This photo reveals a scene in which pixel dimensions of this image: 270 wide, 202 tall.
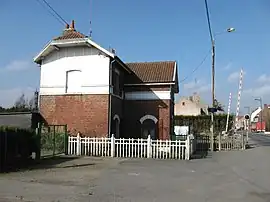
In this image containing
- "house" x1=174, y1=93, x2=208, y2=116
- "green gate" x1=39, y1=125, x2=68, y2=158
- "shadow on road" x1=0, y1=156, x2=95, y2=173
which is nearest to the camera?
"shadow on road" x1=0, y1=156, x2=95, y2=173

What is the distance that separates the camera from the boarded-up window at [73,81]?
87.6 ft

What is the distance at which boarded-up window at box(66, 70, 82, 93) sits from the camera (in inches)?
1051

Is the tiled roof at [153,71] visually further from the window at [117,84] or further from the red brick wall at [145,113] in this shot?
the red brick wall at [145,113]

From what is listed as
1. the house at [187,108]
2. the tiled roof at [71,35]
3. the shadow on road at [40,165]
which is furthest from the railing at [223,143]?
the house at [187,108]

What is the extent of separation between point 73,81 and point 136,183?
1533 cm

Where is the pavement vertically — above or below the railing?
below

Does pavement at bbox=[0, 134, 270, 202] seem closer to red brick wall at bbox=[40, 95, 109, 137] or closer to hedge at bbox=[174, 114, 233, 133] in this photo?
red brick wall at bbox=[40, 95, 109, 137]

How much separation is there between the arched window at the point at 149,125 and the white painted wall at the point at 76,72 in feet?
18.6

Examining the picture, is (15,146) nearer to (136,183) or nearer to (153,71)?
(136,183)

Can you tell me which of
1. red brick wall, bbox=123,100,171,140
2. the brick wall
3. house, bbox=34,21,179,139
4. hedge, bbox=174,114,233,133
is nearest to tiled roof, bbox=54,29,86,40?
house, bbox=34,21,179,139

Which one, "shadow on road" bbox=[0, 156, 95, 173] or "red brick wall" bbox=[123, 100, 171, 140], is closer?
"shadow on road" bbox=[0, 156, 95, 173]

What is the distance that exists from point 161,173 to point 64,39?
1458cm

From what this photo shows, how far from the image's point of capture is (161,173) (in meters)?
15.7

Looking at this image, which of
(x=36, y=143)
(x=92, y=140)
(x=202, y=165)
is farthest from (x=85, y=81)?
(x=202, y=165)
